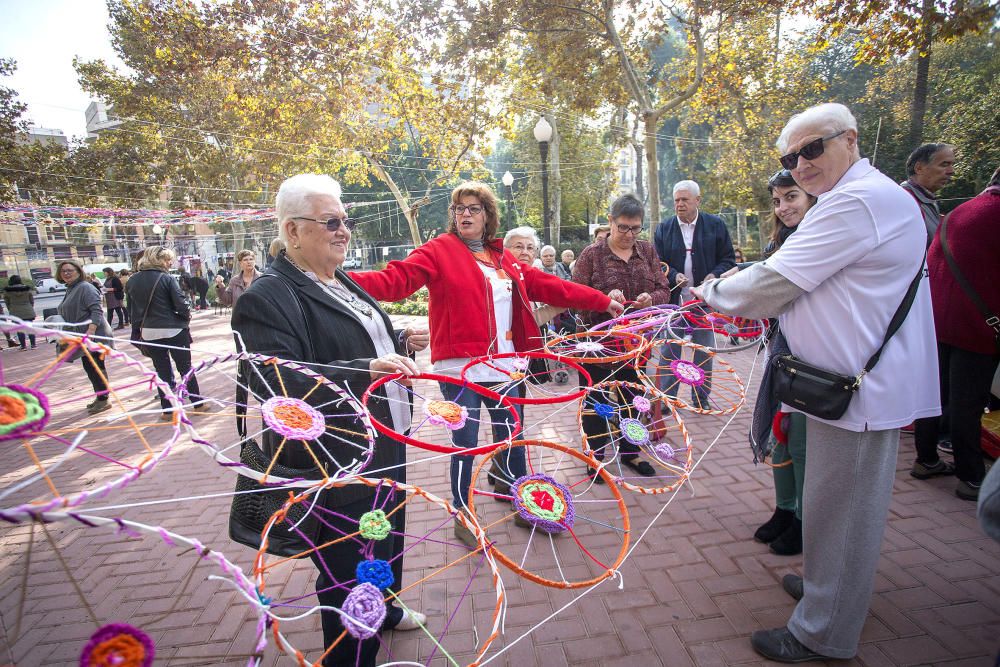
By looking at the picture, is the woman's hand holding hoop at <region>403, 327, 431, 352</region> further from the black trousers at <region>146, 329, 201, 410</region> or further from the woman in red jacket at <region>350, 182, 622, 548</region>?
the black trousers at <region>146, 329, 201, 410</region>

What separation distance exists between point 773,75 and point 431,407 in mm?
18583

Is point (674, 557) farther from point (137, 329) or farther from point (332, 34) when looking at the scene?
point (332, 34)

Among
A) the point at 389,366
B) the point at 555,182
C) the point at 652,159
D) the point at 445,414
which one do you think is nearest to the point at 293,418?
the point at 389,366

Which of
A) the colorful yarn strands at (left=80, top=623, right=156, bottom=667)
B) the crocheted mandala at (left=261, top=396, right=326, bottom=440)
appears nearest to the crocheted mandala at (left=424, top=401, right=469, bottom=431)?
the crocheted mandala at (left=261, top=396, right=326, bottom=440)

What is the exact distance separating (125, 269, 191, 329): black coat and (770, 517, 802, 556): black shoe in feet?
20.6

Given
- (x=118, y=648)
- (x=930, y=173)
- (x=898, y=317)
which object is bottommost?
(x=118, y=648)

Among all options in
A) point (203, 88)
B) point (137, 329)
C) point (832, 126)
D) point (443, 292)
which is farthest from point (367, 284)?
point (203, 88)

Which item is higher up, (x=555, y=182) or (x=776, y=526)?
(x=555, y=182)

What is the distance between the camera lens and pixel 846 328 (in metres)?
1.92

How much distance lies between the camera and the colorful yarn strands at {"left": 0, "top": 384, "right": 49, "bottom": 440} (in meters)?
1.04

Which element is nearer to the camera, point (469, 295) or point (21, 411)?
point (21, 411)

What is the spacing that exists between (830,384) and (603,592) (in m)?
1.65

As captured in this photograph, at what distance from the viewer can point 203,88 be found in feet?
58.5

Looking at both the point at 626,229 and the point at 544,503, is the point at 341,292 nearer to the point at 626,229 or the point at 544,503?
the point at 544,503
